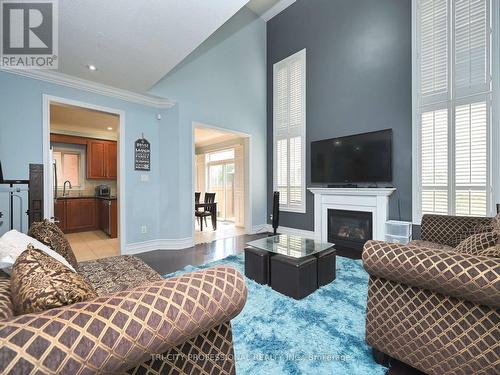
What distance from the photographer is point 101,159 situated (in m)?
6.11

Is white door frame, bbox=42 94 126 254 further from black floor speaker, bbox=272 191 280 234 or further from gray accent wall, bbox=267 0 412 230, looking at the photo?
gray accent wall, bbox=267 0 412 230

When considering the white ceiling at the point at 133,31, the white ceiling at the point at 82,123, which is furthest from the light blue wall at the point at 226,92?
the white ceiling at the point at 82,123

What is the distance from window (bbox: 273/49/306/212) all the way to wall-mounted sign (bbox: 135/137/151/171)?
2.75 metres

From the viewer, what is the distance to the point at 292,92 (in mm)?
5125

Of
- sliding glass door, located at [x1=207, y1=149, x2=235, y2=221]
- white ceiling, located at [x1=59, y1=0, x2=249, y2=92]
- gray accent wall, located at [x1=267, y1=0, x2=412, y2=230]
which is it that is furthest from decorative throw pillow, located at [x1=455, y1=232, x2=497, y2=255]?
sliding glass door, located at [x1=207, y1=149, x2=235, y2=221]

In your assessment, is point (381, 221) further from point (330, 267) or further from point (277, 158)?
point (277, 158)

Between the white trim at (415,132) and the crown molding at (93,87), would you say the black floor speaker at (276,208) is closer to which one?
the white trim at (415,132)

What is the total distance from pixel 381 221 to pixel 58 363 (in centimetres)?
406

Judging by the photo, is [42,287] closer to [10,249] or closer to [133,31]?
[10,249]

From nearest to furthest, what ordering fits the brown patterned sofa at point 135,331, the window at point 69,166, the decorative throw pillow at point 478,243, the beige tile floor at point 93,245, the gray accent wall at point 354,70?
the brown patterned sofa at point 135,331, the decorative throw pillow at point 478,243, the gray accent wall at point 354,70, the beige tile floor at point 93,245, the window at point 69,166

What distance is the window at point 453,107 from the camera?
9.61 ft

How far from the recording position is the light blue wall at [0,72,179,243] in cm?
281

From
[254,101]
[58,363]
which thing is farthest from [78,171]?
[58,363]

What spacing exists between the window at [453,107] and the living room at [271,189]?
0.06 ft
